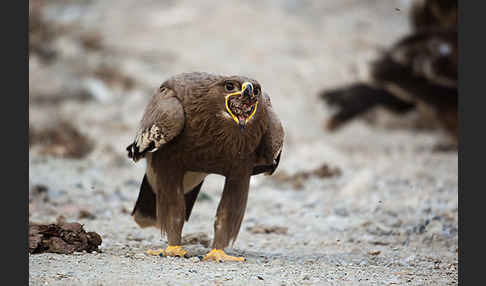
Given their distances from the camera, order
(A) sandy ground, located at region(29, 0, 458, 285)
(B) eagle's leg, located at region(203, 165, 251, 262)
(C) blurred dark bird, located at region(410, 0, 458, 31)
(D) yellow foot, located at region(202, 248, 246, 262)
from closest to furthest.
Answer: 1. (A) sandy ground, located at region(29, 0, 458, 285)
2. (D) yellow foot, located at region(202, 248, 246, 262)
3. (B) eagle's leg, located at region(203, 165, 251, 262)
4. (C) blurred dark bird, located at region(410, 0, 458, 31)

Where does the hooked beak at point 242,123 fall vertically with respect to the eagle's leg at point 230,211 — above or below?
above

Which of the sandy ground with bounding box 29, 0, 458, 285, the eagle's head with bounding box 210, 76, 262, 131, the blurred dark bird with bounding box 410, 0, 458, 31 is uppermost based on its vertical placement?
the blurred dark bird with bounding box 410, 0, 458, 31

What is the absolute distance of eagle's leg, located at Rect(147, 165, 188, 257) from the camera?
436cm

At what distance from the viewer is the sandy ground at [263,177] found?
4.06 metres

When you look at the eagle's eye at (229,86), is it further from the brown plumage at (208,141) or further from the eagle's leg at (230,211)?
the eagle's leg at (230,211)

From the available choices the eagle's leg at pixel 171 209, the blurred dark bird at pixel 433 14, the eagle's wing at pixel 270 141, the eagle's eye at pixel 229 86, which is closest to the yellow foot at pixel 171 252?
the eagle's leg at pixel 171 209

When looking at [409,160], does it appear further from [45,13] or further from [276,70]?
[45,13]

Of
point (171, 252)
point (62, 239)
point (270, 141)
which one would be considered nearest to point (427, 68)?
point (270, 141)

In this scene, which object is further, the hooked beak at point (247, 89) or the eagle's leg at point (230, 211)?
the eagle's leg at point (230, 211)

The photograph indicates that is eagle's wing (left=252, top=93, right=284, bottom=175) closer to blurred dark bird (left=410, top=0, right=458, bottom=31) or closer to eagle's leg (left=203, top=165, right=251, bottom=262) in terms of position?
eagle's leg (left=203, top=165, right=251, bottom=262)

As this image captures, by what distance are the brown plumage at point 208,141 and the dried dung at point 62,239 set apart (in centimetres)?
54

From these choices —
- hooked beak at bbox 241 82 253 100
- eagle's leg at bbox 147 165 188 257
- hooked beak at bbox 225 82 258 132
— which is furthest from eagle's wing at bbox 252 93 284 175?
eagle's leg at bbox 147 165 188 257

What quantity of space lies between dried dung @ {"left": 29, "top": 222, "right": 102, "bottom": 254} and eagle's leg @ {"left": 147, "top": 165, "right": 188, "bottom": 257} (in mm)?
443

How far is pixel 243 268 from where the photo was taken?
155 inches
